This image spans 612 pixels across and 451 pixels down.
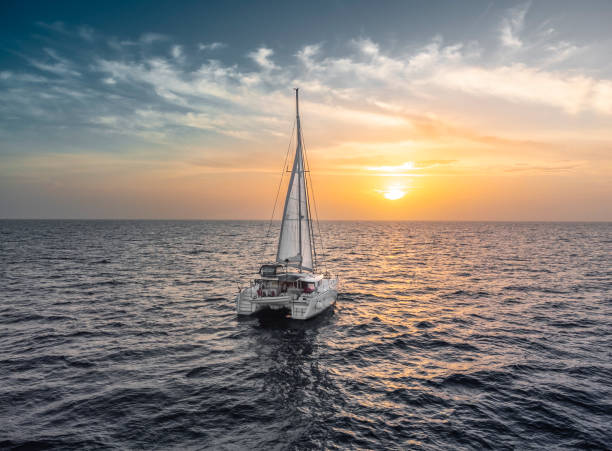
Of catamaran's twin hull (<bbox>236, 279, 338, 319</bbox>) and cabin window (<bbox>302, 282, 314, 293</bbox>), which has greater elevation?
cabin window (<bbox>302, 282, 314, 293</bbox>)

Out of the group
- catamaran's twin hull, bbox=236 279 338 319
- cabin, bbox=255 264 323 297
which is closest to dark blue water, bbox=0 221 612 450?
catamaran's twin hull, bbox=236 279 338 319

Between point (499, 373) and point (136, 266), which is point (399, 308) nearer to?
point (499, 373)

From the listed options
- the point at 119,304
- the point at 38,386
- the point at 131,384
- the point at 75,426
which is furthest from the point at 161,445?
the point at 119,304

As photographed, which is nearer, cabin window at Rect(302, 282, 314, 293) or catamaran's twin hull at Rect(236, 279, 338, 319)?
catamaran's twin hull at Rect(236, 279, 338, 319)

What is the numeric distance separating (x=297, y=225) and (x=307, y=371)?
43.6ft

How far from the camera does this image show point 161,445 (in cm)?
1114

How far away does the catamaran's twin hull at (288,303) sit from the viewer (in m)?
24.2

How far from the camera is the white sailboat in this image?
81.3 ft

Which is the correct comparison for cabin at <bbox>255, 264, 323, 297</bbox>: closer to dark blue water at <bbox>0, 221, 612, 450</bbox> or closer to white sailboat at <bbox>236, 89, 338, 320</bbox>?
white sailboat at <bbox>236, 89, 338, 320</bbox>

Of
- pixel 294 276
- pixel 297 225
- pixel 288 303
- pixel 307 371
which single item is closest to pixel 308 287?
pixel 294 276

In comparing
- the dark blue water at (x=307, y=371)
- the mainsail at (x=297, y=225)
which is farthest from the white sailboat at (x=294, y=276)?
the dark blue water at (x=307, y=371)

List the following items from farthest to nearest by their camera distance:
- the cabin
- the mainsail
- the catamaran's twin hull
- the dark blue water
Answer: the mainsail → the cabin → the catamaran's twin hull → the dark blue water

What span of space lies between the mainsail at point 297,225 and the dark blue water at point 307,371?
5106mm

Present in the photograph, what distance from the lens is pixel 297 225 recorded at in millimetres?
28156
